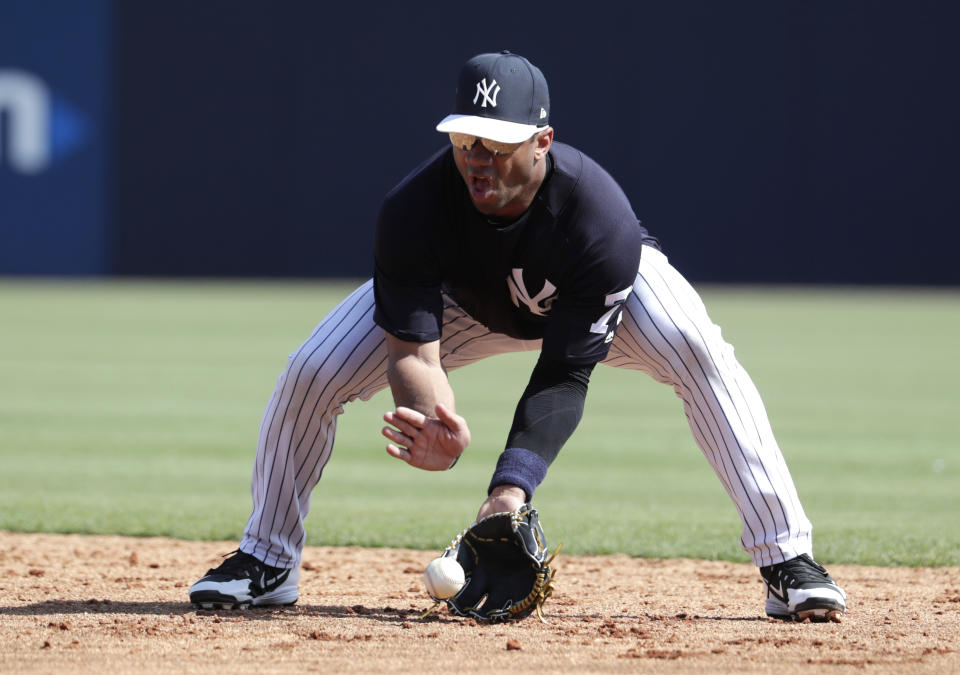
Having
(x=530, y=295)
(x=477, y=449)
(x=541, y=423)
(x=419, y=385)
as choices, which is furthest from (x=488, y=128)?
(x=477, y=449)

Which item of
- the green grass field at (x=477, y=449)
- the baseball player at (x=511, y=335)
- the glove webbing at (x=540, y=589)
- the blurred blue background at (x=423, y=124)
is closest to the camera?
the baseball player at (x=511, y=335)

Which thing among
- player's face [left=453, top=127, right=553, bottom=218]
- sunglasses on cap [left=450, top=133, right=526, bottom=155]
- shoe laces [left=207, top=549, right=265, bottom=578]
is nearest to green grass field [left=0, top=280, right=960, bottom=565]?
shoe laces [left=207, top=549, right=265, bottom=578]

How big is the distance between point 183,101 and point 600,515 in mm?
16711

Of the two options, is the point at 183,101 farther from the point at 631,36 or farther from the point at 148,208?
the point at 631,36

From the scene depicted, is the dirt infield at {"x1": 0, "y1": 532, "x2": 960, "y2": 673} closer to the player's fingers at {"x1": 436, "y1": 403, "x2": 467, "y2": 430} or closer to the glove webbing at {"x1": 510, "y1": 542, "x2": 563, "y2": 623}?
the glove webbing at {"x1": 510, "y1": 542, "x2": 563, "y2": 623}

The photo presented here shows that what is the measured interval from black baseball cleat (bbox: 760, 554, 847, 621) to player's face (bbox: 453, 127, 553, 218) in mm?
1187

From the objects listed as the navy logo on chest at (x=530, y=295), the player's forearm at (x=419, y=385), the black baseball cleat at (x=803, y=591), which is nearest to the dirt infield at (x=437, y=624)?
the black baseball cleat at (x=803, y=591)

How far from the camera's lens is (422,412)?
3.48 meters

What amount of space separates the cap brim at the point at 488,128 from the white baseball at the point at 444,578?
3.54 feet

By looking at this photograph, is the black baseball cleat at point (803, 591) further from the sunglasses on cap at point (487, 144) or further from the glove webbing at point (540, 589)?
the sunglasses on cap at point (487, 144)

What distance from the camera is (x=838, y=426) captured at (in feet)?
27.2

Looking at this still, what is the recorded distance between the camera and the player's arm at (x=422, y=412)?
11.0 feet

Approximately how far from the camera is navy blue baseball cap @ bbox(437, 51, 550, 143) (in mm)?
3324

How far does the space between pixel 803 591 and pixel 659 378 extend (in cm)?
71
